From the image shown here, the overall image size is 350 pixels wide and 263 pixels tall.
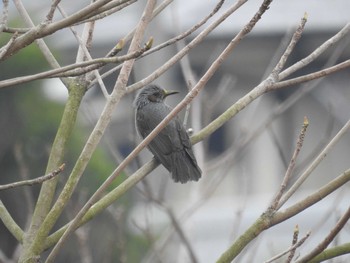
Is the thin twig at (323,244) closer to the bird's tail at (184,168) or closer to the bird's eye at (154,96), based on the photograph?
the bird's tail at (184,168)

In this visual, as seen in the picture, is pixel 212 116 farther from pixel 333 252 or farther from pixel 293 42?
pixel 333 252

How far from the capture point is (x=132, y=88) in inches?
142

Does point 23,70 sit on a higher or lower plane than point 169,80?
lower

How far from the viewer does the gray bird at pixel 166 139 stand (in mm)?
6219

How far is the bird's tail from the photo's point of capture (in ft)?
20.2

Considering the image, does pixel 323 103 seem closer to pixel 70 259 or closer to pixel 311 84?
pixel 70 259

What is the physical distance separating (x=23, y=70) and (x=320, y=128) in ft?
37.0

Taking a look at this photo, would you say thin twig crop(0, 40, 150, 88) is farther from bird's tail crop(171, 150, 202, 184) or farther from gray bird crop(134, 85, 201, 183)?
bird's tail crop(171, 150, 202, 184)

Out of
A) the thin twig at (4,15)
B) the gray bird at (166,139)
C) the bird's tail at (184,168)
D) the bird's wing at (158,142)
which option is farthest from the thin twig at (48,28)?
the bird's tail at (184,168)

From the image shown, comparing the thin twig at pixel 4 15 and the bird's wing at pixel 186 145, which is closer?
the thin twig at pixel 4 15

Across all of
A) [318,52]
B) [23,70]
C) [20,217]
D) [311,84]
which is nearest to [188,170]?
[311,84]

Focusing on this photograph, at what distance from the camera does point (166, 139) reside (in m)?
6.68

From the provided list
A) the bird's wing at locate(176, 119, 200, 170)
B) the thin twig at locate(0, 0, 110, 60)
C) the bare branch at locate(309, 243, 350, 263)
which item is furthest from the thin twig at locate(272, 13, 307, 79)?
the bird's wing at locate(176, 119, 200, 170)

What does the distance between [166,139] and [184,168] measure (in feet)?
1.65
